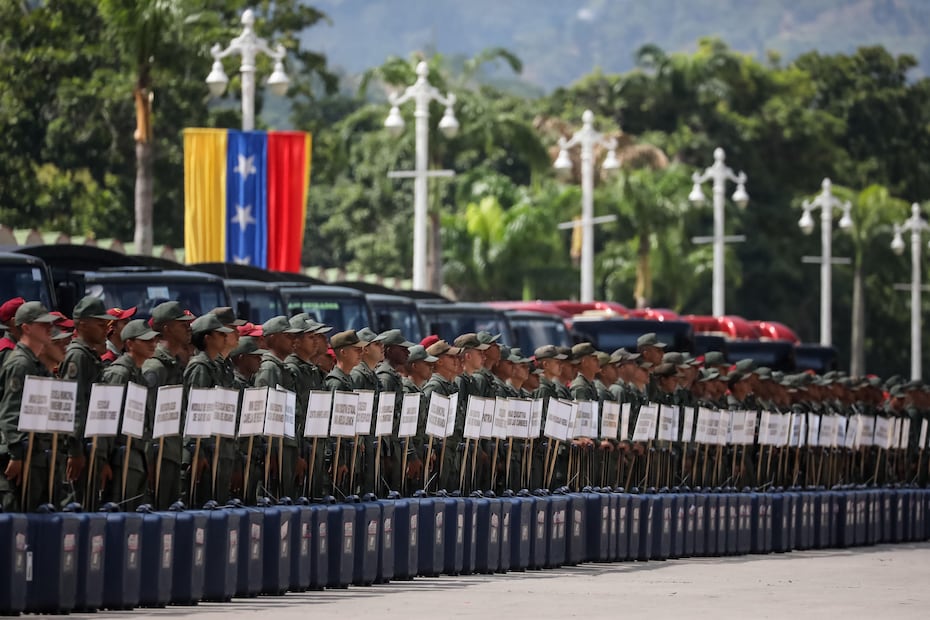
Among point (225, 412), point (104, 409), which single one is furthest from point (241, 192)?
point (104, 409)

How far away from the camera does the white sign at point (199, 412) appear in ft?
44.2

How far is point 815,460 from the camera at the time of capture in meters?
26.2

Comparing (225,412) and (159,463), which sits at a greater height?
(225,412)

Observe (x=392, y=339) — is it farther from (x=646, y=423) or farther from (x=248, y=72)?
(x=248, y=72)

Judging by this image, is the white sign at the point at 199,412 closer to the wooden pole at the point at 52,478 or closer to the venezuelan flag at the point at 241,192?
the wooden pole at the point at 52,478

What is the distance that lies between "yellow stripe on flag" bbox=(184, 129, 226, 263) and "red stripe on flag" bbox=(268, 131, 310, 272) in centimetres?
79

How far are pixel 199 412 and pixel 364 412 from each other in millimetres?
2382

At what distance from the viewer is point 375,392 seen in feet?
53.0

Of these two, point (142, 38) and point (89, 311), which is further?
point (142, 38)

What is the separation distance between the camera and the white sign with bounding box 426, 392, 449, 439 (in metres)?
16.7

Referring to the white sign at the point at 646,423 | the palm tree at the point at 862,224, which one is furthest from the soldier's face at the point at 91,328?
the palm tree at the point at 862,224

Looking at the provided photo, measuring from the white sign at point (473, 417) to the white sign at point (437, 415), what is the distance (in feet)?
1.19

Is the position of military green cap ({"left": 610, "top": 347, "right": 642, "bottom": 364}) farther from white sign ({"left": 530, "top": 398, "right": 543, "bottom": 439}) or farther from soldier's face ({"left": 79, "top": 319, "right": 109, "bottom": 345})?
soldier's face ({"left": 79, "top": 319, "right": 109, "bottom": 345})

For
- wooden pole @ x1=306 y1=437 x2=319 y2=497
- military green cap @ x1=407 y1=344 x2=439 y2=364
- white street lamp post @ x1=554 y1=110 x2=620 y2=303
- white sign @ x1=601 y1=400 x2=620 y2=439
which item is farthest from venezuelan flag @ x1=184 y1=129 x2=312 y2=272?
wooden pole @ x1=306 y1=437 x2=319 y2=497
